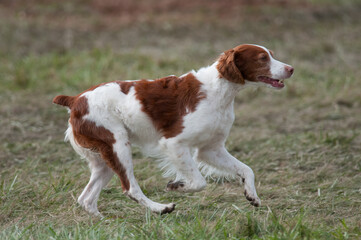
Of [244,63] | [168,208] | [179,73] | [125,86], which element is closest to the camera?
[168,208]

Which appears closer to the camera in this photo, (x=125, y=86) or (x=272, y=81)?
(x=272, y=81)

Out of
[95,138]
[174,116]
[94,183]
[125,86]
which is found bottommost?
[94,183]

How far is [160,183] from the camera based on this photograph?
5.26 meters

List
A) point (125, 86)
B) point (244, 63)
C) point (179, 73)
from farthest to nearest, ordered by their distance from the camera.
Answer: point (179, 73) < point (125, 86) < point (244, 63)

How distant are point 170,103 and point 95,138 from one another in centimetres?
65

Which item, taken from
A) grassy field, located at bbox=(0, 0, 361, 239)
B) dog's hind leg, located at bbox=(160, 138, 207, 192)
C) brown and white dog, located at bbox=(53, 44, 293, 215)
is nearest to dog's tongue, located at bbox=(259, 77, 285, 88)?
brown and white dog, located at bbox=(53, 44, 293, 215)

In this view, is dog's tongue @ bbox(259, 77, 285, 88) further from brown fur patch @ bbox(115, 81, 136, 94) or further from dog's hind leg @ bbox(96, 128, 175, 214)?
dog's hind leg @ bbox(96, 128, 175, 214)

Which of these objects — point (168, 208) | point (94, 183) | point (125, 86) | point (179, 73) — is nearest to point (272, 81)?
point (125, 86)

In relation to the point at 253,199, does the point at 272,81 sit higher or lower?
higher

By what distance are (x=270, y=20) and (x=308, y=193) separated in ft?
31.1

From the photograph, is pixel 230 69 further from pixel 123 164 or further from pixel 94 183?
pixel 94 183

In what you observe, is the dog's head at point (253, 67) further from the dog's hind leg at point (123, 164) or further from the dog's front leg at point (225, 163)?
the dog's hind leg at point (123, 164)

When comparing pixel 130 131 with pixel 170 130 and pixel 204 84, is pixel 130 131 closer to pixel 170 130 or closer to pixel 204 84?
pixel 170 130

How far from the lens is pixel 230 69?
4223 millimetres
